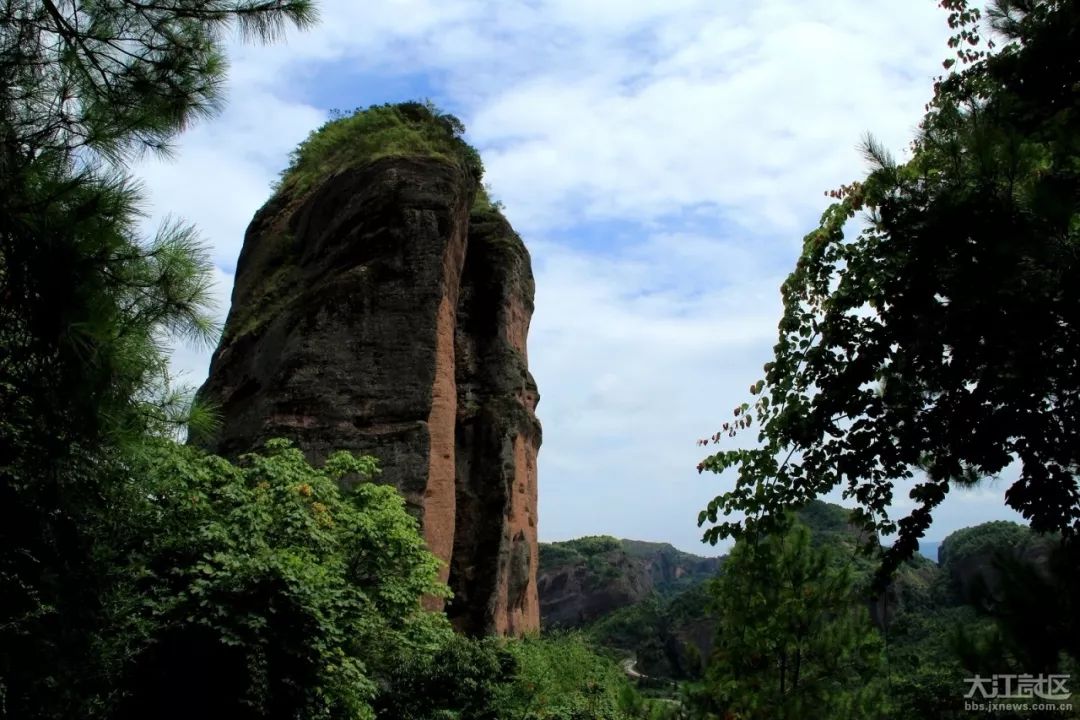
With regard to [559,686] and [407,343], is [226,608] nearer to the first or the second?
[559,686]

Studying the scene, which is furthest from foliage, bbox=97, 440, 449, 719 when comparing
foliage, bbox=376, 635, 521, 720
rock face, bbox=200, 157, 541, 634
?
rock face, bbox=200, 157, 541, 634

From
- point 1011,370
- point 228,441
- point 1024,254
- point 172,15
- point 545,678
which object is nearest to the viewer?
point 1024,254

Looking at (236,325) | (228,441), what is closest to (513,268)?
(236,325)

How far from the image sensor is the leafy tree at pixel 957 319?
4.39 m

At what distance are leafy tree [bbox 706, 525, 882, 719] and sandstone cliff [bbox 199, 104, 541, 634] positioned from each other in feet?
26.0

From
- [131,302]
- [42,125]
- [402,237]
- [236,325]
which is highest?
[402,237]

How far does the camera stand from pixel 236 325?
60.8 ft

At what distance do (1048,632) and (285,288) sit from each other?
1573 cm

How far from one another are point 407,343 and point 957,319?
465 inches

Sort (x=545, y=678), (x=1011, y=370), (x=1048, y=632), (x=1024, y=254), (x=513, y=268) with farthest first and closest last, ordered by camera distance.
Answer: (x=513, y=268)
(x=545, y=678)
(x=1011, y=370)
(x=1048, y=632)
(x=1024, y=254)

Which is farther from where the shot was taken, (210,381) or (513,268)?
(513,268)

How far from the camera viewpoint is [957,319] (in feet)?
17.1

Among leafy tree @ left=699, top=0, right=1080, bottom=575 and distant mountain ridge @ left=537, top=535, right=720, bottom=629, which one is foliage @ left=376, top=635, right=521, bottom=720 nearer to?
leafy tree @ left=699, top=0, right=1080, bottom=575

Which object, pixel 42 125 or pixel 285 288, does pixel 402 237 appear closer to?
pixel 285 288
